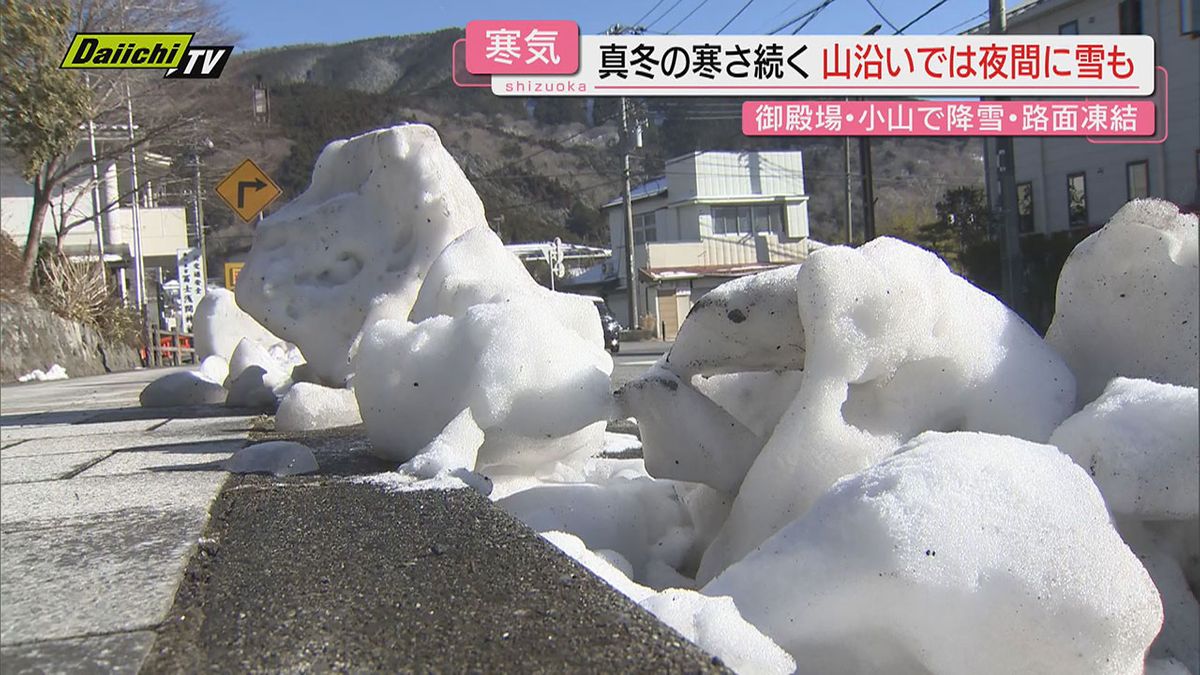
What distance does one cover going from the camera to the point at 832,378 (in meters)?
1.82

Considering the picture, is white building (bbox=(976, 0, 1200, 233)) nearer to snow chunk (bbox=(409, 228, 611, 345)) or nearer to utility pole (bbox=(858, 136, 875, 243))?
utility pole (bbox=(858, 136, 875, 243))

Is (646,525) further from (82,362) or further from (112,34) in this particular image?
(82,362)

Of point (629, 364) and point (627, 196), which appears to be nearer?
point (629, 364)

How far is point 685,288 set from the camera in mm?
30281

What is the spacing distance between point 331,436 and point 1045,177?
1632 cm

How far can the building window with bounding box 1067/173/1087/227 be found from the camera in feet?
51.6

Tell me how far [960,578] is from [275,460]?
63.7 inches

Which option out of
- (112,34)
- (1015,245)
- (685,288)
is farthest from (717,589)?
(685,288)

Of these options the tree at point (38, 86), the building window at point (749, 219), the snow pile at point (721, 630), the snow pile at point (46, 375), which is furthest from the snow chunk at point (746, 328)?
the building window at point (749, 219)

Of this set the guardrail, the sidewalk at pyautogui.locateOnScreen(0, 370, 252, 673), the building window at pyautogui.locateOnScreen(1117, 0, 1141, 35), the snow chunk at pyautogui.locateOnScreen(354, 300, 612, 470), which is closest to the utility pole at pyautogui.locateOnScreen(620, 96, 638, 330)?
the guardrail

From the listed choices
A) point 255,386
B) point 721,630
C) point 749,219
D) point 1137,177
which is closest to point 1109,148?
Answer: point 1137,177

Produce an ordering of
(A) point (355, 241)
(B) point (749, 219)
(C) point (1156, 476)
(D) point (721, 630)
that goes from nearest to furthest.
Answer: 1. (D) point (721, 630)
2. (C) point (1156, 476)
3. (A) point (355, 241)
4. (B) point (749, 219)

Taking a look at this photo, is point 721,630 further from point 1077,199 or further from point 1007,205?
point 1077,199

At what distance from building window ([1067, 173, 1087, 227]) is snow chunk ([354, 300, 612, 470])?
15528mm
